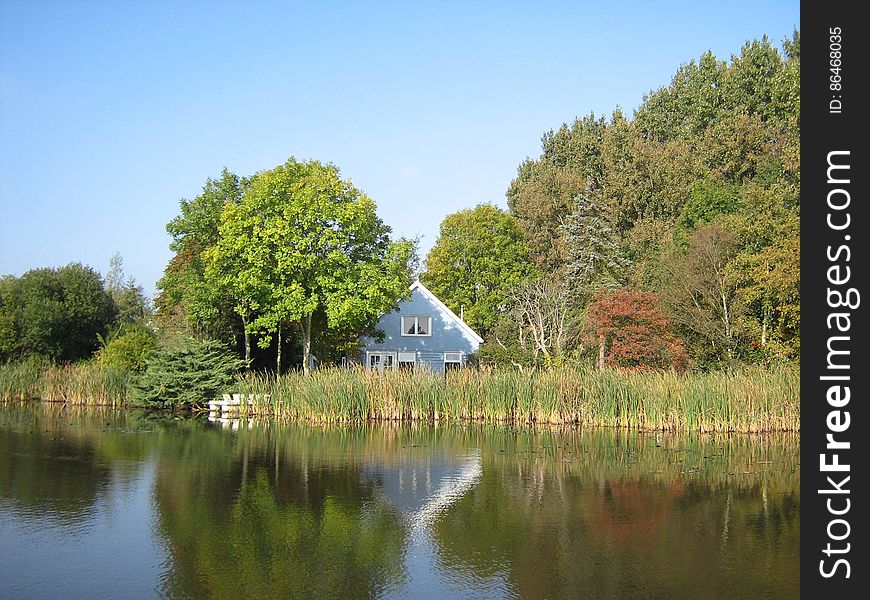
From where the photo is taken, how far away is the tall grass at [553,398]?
20156 mm


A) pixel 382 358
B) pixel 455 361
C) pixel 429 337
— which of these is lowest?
pixel 455 361

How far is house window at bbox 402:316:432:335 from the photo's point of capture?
40.4 metres

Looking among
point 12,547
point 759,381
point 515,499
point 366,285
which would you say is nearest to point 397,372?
point 366,285

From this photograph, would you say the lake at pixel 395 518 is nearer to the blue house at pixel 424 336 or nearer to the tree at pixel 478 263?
the blue house at pixel 424 336

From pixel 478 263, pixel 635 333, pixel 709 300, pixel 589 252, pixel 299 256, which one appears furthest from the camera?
pixel 478 263

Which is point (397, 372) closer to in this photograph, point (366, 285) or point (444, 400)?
point (444, 400)

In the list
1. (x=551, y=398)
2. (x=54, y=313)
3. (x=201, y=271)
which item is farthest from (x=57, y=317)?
(x=551, y=398)

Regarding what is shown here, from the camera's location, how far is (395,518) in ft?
35.2

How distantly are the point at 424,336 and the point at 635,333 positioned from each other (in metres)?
15.9

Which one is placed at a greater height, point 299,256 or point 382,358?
point 299,256

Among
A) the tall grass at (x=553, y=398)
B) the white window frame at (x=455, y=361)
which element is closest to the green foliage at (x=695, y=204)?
the tall grass at (x=553, y=398)

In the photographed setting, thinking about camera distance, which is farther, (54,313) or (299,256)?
(54,313)

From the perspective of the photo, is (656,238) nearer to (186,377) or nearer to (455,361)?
(455,361)
